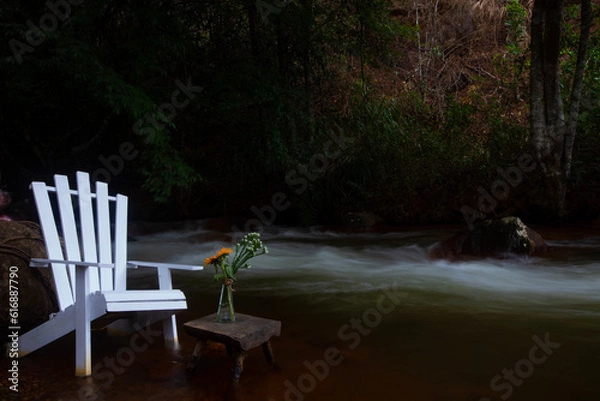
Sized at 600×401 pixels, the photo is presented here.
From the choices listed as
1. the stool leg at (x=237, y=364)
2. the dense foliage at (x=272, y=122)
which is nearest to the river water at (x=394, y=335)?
the stool leg at (x=237, y=364)

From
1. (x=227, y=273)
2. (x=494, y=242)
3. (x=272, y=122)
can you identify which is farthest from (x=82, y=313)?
(x=272, y=122)

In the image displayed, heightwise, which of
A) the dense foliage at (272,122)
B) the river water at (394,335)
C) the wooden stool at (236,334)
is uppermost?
the dense foliage at (272,122)

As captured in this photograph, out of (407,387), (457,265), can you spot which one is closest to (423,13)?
(457,265)

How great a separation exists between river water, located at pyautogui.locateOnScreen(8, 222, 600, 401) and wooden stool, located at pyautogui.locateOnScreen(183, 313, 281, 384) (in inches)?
4.9

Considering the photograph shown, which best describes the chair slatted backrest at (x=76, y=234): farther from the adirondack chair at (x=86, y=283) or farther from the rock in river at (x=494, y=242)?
Result: the rock in river at (x=494, y=242)

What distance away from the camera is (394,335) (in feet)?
11.8

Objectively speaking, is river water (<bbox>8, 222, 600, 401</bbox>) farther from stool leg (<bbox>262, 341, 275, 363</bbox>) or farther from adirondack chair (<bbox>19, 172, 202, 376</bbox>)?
adirondack chair (<bbox>19, 172, 202, 376</bbox>)

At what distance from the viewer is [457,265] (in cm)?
616

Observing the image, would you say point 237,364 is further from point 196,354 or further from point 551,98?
point 551,98

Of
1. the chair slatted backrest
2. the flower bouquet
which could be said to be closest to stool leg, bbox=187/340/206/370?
the flower bouquet

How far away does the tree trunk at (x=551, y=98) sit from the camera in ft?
25.0

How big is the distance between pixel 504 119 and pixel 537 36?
1.82 m

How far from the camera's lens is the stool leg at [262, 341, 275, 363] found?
292cm

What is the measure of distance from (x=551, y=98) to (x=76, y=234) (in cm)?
711
